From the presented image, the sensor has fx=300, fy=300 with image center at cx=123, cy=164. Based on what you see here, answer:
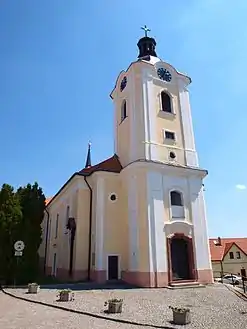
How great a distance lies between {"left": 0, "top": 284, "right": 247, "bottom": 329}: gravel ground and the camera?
8109 millimetres

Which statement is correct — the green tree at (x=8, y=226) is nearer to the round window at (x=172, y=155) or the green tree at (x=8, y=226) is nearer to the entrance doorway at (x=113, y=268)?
the entrance doorway at (x=113, y=268)

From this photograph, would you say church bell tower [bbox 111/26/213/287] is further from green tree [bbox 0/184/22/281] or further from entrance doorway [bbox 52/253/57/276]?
entrance doorway [bbox 52/253/57/276]

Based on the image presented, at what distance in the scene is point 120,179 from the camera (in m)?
21.0

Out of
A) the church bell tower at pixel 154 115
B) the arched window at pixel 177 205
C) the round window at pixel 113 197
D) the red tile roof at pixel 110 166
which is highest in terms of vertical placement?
the church bell tower at pixel 154 115

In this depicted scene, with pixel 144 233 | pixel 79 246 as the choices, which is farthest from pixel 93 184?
pixel 144 233

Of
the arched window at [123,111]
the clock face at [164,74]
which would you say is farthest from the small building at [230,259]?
the clock face at [164,74]

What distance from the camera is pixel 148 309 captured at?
1027 cm

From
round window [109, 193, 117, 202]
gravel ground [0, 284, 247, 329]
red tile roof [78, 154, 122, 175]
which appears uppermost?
red tile roof [78, 154, 122, 175]

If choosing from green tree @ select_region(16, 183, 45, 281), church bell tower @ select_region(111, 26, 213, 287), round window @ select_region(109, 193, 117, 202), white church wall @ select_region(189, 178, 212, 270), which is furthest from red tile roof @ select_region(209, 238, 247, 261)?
green tree @ select_region(16, 183, 45, 281)

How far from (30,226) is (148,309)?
431 inches

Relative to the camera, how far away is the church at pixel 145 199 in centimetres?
1805

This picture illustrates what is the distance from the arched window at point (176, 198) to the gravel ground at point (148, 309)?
619 cm

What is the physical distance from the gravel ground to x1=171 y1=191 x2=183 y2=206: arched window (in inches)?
244

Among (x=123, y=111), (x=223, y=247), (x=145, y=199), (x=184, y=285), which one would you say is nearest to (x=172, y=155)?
(x=145, y=199)
